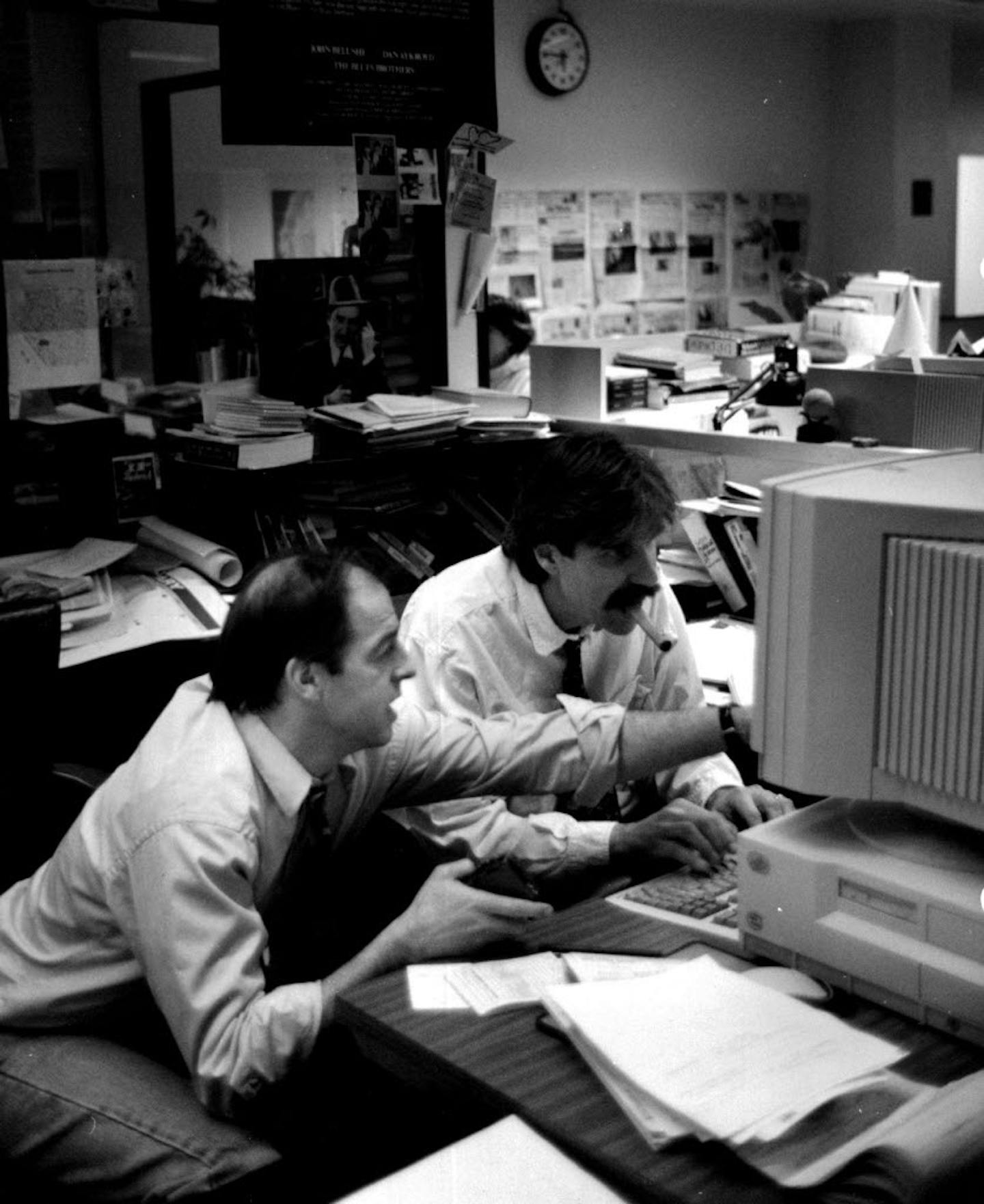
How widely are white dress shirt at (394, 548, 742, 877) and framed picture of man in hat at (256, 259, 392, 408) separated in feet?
5.09

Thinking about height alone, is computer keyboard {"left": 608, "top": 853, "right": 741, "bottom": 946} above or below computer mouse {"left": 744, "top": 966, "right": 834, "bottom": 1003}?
below

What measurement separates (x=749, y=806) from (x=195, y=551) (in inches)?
67.0

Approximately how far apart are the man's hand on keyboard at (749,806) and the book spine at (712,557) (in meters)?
1.12

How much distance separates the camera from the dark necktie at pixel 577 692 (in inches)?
93.2

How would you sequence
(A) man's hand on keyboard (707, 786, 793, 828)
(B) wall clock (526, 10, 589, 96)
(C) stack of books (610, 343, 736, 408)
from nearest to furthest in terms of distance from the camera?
1. (A) man's hand on keyboard (707, 786, 793, 828)
2. (C) stack of books (610, 343, 736, 408)
3. (B) wall clock (526, 10, 589, 96)

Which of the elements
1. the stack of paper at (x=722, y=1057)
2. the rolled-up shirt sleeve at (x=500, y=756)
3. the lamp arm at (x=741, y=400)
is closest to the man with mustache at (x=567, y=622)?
the rolled-up shirt sleeve at (x=500, y=756)

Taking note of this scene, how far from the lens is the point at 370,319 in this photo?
13.3 feet

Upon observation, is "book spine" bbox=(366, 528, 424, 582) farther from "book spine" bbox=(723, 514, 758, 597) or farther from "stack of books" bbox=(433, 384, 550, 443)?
"book spine" bbox=(723, 514, 758, 597)

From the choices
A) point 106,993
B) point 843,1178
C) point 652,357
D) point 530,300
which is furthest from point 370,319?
point 843,1178

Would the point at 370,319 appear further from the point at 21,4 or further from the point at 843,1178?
the point at 843,1178

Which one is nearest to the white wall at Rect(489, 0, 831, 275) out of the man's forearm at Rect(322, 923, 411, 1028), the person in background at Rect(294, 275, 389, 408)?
the person in background at Rect(294, 275, 389, 408)

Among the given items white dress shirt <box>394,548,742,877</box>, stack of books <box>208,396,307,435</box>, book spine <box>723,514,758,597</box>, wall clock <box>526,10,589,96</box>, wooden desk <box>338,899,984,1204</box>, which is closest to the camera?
wooden desk <box>338,899,984,1204</box>

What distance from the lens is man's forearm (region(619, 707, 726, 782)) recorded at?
1.98 m

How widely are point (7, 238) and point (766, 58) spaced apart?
4.47 meters
